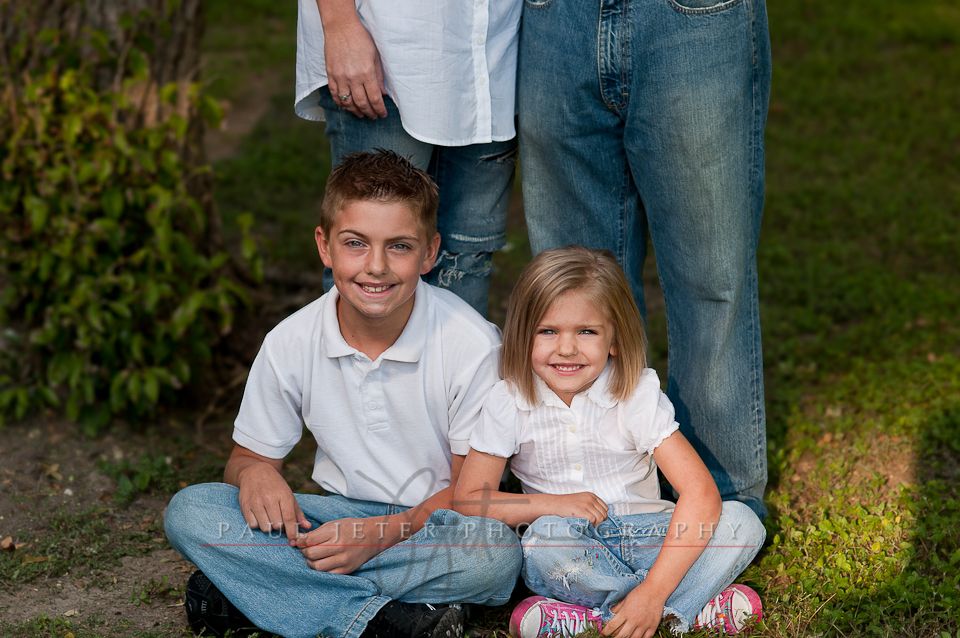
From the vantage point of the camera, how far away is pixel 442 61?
2527 mm

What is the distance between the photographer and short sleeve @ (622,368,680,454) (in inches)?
102

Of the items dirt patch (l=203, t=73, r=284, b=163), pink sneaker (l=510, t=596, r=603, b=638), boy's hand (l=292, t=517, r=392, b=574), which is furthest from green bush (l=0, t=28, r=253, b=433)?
dirt patch (l=203, t=73, r=284, b=163)

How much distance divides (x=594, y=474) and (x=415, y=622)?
55cm

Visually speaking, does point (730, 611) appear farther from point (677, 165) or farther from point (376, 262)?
point (376, 262)

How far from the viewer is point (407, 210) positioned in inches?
102

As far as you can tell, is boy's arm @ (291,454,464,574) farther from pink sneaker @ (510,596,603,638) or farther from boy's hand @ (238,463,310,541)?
pink sneaker @ (510,596,603,638)

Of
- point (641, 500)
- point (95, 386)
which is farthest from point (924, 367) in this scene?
point (95, 386)

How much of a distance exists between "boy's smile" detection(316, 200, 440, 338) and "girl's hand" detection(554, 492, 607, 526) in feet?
1.95

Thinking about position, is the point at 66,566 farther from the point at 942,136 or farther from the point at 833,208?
the point at 942,136

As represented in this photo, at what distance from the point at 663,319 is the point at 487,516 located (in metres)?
2.33

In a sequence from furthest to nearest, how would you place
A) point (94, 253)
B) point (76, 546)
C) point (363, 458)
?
1. point (94, 253)
2. point (76, 546)
3. point (363, 458)

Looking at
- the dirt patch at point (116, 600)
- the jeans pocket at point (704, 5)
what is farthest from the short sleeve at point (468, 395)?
the jeans pocket at point (704, 5)

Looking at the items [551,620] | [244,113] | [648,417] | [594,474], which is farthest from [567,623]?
[244,113]

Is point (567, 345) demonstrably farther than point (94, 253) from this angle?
No
